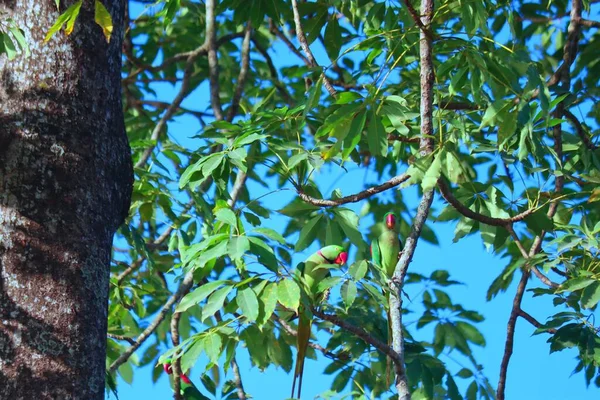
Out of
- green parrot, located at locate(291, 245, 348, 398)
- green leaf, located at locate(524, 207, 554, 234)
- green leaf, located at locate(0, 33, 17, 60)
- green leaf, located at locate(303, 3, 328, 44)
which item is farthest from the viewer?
green leaf, located at locate(303, 3, 328, 44)

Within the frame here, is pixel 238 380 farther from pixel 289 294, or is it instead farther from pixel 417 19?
pixel 417 19

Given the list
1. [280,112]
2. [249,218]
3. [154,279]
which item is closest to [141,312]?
[154,279]

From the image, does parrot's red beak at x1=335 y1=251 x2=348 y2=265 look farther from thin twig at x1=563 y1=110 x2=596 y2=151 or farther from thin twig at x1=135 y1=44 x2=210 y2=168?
thin twig at x1=135 y1=44 x2=210 y2=168

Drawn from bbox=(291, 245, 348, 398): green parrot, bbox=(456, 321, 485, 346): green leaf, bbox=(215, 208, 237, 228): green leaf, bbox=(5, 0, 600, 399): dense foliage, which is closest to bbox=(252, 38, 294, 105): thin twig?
bbox=(5, 0, 600, 399): dense foliage

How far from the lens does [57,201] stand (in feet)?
6.72

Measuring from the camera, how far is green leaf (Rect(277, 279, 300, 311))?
2.15m

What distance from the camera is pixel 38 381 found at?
1914 millimetres

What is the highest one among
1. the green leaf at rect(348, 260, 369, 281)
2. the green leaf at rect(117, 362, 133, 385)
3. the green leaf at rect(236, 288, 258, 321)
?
the green leaf at rect(117, 362, 133, 385)

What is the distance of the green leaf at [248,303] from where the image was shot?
2.22m

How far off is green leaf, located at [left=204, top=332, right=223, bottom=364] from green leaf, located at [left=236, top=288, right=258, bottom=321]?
303mm

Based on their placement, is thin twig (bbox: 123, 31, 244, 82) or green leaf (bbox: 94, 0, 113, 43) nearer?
green leaf (bbox: 94, 0, 113, 43)

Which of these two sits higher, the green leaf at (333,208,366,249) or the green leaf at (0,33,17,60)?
the green leaf at (333,208,366,249)

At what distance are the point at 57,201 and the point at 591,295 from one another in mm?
1815

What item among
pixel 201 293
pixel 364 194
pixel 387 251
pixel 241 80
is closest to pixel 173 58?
pixel 241 80
